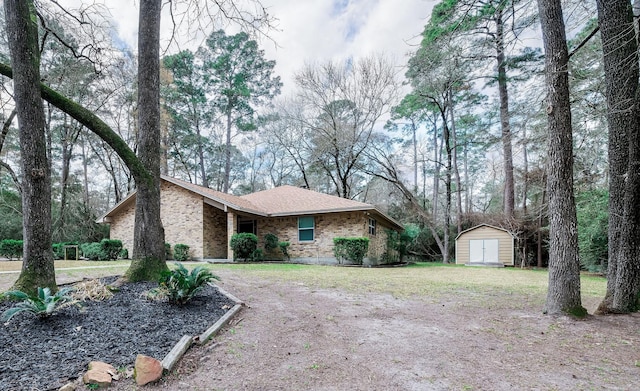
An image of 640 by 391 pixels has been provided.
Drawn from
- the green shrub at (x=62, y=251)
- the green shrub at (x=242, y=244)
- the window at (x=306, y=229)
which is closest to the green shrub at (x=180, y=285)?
the green shrub at (x=242, y=244)

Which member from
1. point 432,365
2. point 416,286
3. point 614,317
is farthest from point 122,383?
point 416,286

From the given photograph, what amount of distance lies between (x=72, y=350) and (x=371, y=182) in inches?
924

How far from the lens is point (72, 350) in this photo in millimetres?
2920

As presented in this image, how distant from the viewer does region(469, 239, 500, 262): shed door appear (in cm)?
1712

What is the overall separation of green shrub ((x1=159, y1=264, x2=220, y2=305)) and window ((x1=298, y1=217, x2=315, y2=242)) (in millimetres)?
10219

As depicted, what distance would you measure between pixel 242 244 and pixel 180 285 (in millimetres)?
9169

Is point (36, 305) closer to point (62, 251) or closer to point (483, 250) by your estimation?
point (62, 251)

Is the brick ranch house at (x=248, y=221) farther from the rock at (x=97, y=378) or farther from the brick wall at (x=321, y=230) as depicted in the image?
the rock at (x=97, y=378)

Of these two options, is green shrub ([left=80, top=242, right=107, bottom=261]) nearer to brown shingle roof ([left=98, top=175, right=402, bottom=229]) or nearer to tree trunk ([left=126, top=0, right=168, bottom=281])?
brown shingle roof ([left=98, top=175, right=402, bottom=229])

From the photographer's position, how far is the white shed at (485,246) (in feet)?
55.0

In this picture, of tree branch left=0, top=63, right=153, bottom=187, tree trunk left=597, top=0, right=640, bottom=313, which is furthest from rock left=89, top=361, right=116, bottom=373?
tree trunk left=597, top=0, right=640, bottom=313

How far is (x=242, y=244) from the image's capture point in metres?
13.4

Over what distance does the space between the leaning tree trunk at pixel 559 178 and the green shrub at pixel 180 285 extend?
16.7 feet

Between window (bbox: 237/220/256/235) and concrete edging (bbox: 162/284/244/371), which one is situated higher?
window (bbox: 237/220/256/235)
